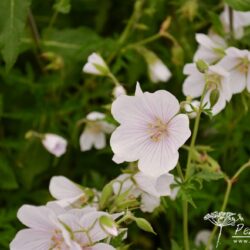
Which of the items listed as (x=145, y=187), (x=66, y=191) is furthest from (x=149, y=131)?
(x=66, y=191)

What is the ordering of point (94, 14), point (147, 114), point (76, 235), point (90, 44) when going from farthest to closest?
point (94, 14) < point (90, 44) < point (147, 114) < point (76, 235)

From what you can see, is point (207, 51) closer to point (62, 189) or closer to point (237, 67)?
point (237, 67)

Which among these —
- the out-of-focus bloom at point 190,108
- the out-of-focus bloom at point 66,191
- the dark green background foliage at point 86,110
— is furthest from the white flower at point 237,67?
the out-of-focus bloom at point 66,191

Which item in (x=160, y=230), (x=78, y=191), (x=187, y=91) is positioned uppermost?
(x=187, y=91)

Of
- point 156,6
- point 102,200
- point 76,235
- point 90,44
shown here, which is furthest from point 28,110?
point 76,235

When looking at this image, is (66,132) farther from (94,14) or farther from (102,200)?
(102,200)

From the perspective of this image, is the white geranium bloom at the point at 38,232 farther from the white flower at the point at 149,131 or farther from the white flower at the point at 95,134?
the white flower at the point at 95,134
